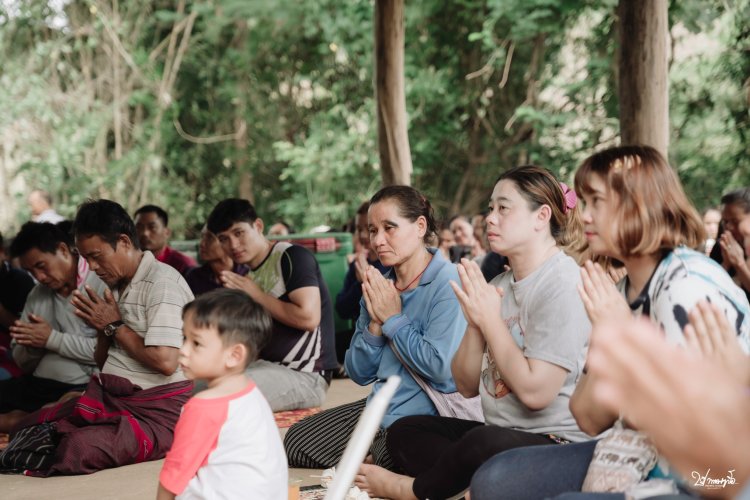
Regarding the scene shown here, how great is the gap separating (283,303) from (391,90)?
329cm

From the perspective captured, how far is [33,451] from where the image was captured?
3.74 m

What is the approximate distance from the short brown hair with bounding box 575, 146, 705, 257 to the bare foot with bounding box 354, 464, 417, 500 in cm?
126

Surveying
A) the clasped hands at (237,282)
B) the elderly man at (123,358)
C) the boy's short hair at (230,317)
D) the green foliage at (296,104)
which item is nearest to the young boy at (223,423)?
the boy's short hair at (230,317)

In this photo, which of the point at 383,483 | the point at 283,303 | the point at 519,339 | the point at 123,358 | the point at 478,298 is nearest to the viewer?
the point at 478,298

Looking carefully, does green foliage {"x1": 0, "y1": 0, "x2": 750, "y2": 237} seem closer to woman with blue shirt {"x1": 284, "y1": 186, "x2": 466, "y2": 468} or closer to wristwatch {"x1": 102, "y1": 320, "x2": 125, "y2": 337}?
woman with blue shirt {"x1": 284, "y1": 186, "x2": 466, "y2": 468}

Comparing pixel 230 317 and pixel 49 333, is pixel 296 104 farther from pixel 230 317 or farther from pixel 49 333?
pixel 230 317

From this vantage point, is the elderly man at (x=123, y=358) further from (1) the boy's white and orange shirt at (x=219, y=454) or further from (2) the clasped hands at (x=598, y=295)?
(2) the clasped hands at (x=598, y=295)

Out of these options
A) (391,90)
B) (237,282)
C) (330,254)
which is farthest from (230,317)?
(391,90)

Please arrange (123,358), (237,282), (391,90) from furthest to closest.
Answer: (391,90) < (237,282) < (123,358)

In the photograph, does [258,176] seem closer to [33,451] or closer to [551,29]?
[551,29]

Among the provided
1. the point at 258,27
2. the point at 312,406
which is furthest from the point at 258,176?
the point at 312,406

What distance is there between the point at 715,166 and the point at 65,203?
9.33m

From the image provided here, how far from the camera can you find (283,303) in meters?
4.38

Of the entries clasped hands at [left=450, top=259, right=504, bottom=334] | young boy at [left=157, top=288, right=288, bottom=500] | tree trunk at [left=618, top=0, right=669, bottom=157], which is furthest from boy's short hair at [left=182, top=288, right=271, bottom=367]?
tree trunk at [left=618, top=0, right=669, bottom=157]
